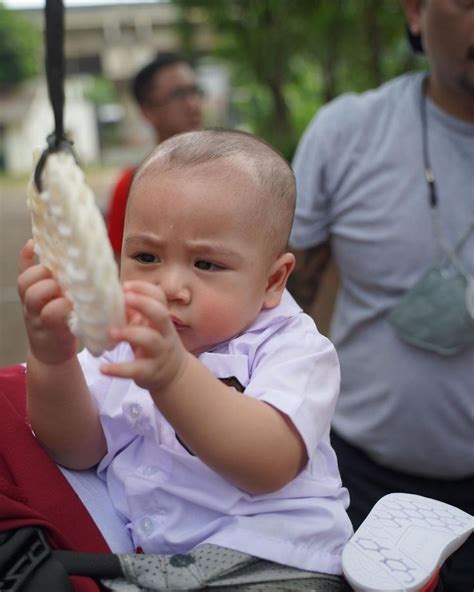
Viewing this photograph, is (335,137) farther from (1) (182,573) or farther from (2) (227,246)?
(1) (182,573)

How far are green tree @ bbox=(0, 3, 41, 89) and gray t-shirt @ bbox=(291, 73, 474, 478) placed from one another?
111ft

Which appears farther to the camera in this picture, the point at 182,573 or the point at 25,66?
the point at 25,66

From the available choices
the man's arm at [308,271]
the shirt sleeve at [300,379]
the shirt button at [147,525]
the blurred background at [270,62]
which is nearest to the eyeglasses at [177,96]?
the blurred background at [270,62]

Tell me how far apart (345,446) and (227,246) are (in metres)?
1.44

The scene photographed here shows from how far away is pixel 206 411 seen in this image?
1.19m

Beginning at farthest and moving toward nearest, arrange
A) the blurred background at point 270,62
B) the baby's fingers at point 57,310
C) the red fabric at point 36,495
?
the blurred background at point 270,62
the red fabric at point 36,495
the baby's fingers at point 57,310

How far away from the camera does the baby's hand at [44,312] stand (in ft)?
3.76

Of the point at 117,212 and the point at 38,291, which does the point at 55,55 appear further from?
the point at 117,212

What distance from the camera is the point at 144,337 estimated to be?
3.51 ft

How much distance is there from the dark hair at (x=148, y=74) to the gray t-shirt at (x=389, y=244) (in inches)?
99.9

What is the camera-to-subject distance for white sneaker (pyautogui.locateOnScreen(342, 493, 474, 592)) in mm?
1234

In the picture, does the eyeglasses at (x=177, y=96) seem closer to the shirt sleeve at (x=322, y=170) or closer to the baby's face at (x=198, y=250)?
the shirt sleeve at (x=322, y=170)

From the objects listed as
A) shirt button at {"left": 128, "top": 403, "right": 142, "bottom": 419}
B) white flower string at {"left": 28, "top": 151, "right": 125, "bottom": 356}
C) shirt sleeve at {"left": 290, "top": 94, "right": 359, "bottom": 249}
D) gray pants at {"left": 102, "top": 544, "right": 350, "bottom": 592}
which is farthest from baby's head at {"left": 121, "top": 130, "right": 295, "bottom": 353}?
shirt sleeve at {"left": 290, "top": 94, "right": 359, "bottom": 249}

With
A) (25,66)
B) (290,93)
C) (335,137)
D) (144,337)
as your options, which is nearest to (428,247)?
(335,137)
